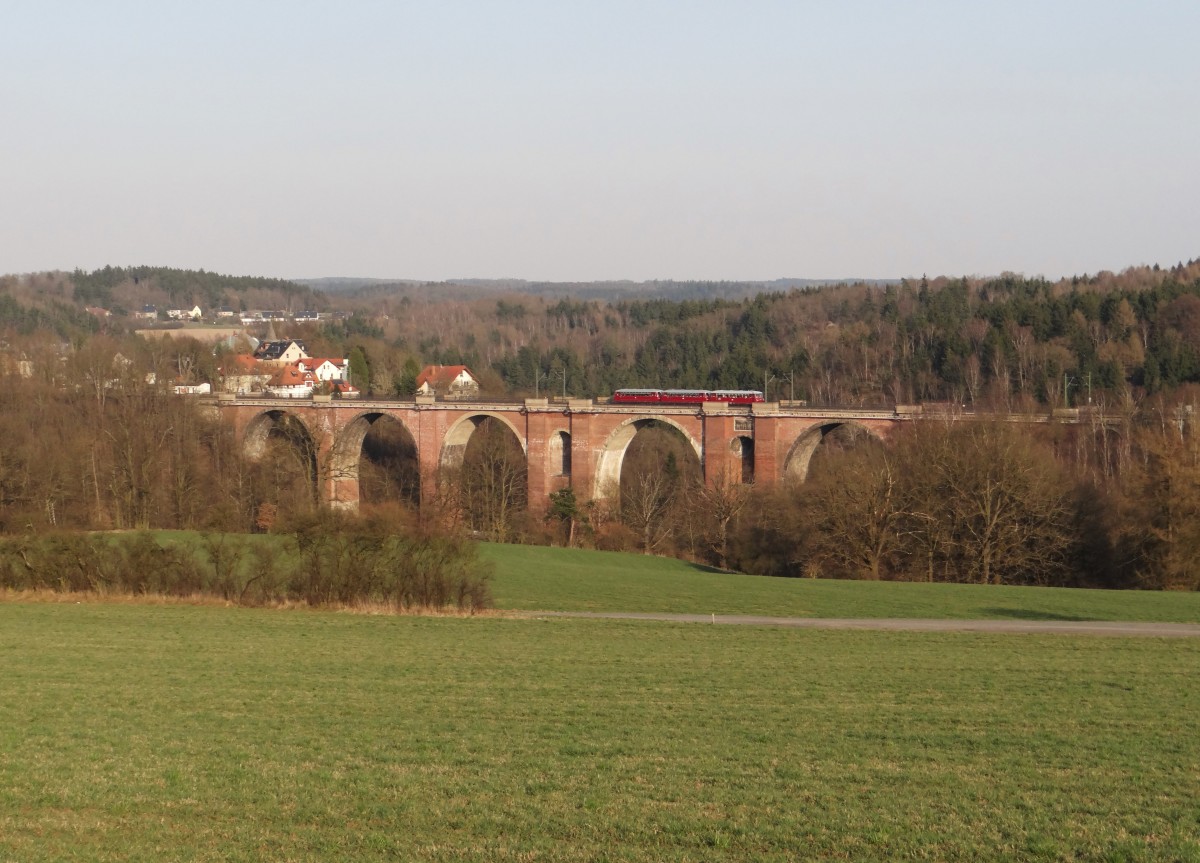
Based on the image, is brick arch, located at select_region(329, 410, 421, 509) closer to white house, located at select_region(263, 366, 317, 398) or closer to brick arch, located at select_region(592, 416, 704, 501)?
brick arch, located at select_region(592, 416, 704, 501)

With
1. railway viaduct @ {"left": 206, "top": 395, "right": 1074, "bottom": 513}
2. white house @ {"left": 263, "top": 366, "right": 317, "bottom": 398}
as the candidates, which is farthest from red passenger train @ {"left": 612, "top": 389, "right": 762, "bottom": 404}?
white house @ {"left": 263, "top": 366, "right": 317, "bottom": 398}

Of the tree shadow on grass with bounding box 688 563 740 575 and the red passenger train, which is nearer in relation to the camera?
the tree shadow on grass with bounding box 688 563 740 575

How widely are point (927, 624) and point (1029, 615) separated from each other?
298 cm

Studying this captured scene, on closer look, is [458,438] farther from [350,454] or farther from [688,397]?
[688,397]

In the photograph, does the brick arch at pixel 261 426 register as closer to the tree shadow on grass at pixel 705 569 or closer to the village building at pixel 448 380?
the village building at pixel 448 380

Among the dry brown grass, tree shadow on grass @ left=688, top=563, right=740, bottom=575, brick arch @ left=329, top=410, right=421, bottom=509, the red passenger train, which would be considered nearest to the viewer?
the dry brown grass

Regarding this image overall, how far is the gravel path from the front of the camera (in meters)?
24.5

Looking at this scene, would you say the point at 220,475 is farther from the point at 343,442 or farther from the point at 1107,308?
Answer: the point at 1107,308

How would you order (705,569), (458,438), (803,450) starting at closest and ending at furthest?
1. (705,569)
2. (803,450)
3. (458,438)

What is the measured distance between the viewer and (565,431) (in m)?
65.8

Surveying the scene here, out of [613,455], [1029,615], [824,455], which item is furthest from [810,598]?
[613,455]

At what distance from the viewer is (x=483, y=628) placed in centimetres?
2384

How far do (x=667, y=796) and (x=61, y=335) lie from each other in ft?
464

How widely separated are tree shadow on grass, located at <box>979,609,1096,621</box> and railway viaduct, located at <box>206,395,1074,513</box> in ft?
79.3
